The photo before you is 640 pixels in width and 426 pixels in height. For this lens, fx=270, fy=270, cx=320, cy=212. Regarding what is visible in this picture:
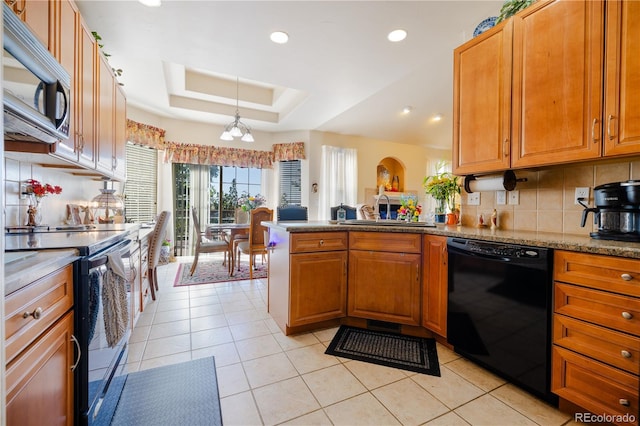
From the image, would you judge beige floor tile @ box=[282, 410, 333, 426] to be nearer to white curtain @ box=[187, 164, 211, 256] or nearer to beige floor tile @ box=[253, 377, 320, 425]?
beige floor tile @ box=[253, 377, 320, 425]

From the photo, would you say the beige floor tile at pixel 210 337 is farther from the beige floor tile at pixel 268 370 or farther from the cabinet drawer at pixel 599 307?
the cabinet drawer at pixel 599 307

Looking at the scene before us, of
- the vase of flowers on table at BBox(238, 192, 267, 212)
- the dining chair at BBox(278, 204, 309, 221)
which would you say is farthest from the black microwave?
the vase of flowers on table at BBox(238, 192, 267, 212)

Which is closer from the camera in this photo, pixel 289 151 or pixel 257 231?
pixel 257 231

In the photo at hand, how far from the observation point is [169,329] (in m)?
2.28

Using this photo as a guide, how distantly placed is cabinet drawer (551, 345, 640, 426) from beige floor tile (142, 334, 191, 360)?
7.34 ft

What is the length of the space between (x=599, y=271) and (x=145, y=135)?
5584mm

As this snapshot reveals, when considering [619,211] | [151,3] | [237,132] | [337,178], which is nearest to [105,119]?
[151,3]

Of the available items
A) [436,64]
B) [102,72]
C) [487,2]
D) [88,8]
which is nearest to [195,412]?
[102,72]

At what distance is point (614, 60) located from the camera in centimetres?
138

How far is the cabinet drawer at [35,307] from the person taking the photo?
72 centimetres

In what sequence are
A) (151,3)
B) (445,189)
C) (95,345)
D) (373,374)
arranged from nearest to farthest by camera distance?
(95,345)
(373,374)
(151,3)
(445,189)

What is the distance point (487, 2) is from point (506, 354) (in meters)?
2.72

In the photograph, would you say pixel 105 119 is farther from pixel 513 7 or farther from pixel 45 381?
pixel 513 7

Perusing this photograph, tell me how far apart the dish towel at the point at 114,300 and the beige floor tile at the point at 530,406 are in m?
2.06
